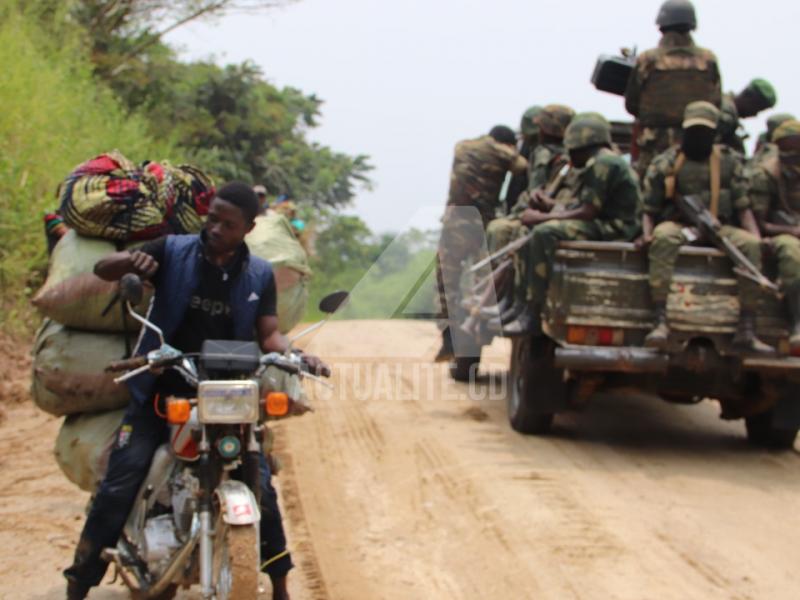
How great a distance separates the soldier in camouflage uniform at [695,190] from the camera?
7371 mm

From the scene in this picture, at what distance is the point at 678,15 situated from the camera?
354 inches

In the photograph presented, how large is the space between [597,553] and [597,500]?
1.02 meters

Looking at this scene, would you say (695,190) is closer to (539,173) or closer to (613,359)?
(613,359)

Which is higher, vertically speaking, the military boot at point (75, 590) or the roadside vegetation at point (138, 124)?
the roadside vegetation at point (138, 124)

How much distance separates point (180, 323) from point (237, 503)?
90 centimetres

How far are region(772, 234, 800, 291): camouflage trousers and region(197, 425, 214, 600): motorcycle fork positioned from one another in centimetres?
476

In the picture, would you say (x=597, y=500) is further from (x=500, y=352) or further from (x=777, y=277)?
(x=500, y=352)

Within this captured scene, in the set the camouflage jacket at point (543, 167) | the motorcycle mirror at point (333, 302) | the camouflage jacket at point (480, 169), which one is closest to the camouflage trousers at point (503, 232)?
the camouflage jacket at point (543, 167)

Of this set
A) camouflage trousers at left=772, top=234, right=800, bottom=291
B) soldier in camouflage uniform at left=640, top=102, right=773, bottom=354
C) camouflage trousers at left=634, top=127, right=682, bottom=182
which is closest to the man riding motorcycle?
soldier in camouflage uniform at left=640, top=102, right=773, bottom=354

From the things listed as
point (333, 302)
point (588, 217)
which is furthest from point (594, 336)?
point (333, 302)

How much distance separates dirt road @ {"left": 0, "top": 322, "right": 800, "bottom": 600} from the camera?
514 cm

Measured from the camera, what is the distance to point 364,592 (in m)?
4.99

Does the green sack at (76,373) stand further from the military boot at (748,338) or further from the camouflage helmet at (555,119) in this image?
the camouflage helmet at (555,119)

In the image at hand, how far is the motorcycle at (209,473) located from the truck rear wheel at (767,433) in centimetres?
476
